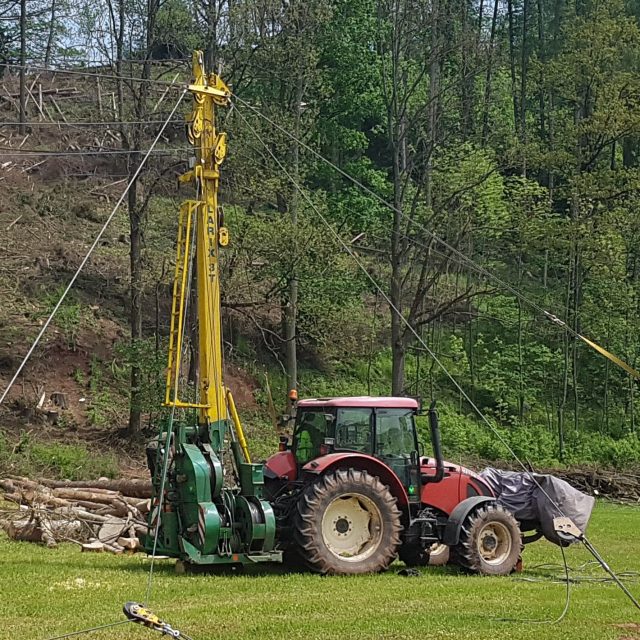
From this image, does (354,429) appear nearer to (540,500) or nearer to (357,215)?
(540,500)

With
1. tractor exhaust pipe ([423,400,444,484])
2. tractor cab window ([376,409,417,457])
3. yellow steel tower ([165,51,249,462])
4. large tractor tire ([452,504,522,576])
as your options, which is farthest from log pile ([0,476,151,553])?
large tractor tire ([452,504,522,576])

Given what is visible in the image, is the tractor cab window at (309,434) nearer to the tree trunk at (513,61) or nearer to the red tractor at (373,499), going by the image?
the red tractor at (373,499)

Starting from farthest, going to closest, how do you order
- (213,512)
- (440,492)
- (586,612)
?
(440,492), (213,512), (586,612)

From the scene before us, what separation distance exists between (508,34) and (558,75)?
19.2 metres

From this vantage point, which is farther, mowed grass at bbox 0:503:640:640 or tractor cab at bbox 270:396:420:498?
tractor cab at bbox 270:396:420:498

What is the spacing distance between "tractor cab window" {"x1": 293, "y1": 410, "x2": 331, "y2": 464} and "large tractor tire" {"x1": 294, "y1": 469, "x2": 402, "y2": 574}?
891 mm

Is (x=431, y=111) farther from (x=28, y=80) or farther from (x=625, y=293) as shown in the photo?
(x=28, y=80)

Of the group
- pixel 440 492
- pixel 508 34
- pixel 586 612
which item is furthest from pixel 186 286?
pixel 508 34

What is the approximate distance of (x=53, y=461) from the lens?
76.0ft

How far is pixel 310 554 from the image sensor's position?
12203 millimetres

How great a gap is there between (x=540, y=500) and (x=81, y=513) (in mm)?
6988

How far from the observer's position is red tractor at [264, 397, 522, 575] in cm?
1248

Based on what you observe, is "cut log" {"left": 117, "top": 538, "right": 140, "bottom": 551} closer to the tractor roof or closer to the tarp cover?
the tractor roof

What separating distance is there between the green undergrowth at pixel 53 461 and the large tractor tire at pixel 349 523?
1082 centimetres
